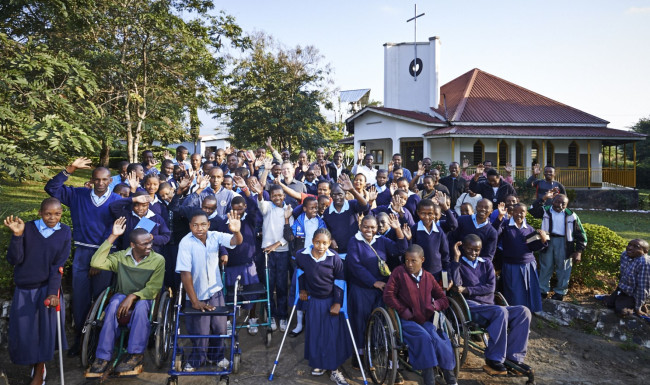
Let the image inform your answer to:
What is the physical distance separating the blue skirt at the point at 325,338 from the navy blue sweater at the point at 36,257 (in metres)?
2.61

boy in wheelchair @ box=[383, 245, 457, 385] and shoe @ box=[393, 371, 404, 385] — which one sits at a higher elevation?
boy in wheelchair @ box=[383, 245, 457, 385]

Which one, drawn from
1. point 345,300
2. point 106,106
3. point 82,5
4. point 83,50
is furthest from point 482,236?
point 106,106

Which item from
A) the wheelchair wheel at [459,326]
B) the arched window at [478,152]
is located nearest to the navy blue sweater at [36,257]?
the wheelchair wheel at [459,326]

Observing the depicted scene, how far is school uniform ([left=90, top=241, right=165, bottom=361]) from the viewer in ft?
13.8

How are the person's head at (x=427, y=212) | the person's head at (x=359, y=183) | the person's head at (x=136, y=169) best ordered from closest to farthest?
the person's head at (x=427, y=212), the person's head at (x=359, y=183), the person's head at (x=136, y=169)

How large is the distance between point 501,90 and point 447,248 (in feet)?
68.2

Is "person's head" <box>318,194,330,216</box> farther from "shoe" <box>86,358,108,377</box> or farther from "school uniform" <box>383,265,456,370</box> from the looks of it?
"shoe" <box>86,358,108,377</box>

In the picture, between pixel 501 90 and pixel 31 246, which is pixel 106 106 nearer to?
pixel 31 246

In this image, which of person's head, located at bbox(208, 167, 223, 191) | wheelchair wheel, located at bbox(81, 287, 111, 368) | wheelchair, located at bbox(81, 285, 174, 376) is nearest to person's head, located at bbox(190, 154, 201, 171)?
person's head, located at bbox(208, 167, 223, 191)

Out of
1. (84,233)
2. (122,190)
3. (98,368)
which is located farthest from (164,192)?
(98,368)

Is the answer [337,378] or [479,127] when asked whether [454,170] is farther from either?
[479,127]

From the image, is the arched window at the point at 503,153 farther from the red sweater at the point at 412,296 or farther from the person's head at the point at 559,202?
the red sweater at the point at 412,296

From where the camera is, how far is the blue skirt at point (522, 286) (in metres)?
5.65

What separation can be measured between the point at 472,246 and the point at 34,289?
15.4ft
